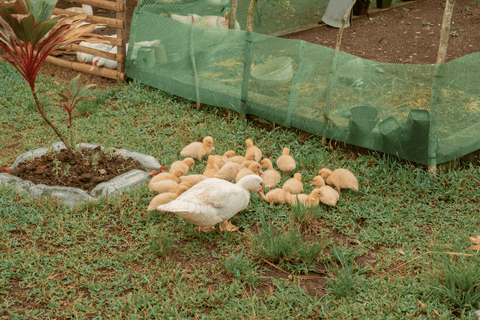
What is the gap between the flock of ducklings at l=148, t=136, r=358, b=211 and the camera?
13.1 feet

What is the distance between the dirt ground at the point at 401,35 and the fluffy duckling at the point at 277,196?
4.09m

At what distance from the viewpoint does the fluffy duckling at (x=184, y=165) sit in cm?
446

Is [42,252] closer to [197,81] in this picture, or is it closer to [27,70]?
[27,70]

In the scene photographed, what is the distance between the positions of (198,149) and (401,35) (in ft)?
21.9

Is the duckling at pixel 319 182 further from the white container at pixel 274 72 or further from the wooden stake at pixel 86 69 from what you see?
the wooden stake at pixel 86 69

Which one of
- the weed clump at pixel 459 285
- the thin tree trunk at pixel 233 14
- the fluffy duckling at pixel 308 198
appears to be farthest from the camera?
the thin tree trunk at pixel 233 14

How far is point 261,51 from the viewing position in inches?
209

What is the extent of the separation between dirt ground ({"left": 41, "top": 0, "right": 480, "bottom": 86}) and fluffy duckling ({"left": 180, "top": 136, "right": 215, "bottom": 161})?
2903 millimetres

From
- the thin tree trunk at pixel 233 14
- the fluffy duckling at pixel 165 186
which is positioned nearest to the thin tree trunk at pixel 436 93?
the fluffy duckling at pixel 165 186

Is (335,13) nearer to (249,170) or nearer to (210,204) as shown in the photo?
(249,170)

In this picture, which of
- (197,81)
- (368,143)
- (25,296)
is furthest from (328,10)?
(25,296)

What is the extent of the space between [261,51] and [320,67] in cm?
81

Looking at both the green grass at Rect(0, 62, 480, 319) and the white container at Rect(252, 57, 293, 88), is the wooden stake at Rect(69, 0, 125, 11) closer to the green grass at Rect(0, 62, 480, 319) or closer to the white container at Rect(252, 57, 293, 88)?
the white container at Rect(252, 57, 293, 88)

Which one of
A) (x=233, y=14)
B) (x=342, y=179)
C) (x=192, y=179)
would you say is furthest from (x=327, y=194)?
(x=233, y=14)
